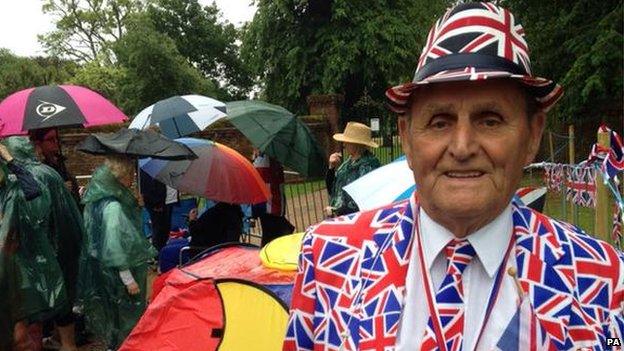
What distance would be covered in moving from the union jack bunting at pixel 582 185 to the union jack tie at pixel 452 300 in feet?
14.9

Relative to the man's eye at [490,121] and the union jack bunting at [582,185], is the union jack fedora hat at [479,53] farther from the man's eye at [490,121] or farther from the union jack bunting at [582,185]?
the union jack bunting at [582,185]

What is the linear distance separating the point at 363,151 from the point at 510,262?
494 centimetres

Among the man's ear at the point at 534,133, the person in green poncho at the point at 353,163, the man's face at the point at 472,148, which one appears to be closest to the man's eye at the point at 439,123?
the man's face at the point at 472,148

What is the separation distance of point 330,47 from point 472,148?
1858 cm

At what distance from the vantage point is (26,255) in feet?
13.0

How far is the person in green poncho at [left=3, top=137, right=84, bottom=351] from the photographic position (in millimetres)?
4152

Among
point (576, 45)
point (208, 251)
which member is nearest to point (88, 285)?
point (208, 251)

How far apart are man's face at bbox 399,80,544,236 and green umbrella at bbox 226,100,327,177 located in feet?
14.0

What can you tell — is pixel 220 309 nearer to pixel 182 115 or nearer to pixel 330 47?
pixel 182 115

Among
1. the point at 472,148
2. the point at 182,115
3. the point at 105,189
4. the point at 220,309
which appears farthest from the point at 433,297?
the point at 182,115

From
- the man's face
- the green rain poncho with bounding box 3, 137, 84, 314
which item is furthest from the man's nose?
the green rain poncho with bounding box 3, 137, 84, 314

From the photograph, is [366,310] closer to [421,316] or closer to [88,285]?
[421,316]

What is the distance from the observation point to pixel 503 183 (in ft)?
4.17

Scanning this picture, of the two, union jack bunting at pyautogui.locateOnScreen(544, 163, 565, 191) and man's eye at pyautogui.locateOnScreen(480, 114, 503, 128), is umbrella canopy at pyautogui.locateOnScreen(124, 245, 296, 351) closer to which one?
man's eye at pyautogui.locateOnScreen(480, 114, 503, 128)
